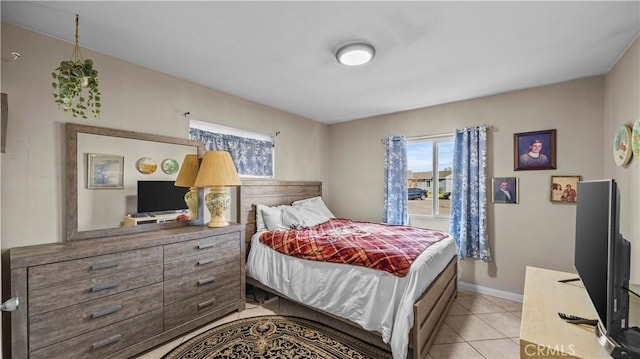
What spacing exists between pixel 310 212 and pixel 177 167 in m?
1.75

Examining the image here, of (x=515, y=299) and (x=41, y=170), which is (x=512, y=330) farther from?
(x=41, y=170)

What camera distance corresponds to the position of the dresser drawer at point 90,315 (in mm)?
1593

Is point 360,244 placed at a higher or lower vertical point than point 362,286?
higher

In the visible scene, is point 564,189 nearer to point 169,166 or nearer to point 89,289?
point 169,166

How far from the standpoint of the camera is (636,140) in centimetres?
187

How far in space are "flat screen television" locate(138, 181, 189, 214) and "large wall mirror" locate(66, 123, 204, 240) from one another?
1.9 inches

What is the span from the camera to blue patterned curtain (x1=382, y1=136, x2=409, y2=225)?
3811 mm

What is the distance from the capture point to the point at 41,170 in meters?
1.90

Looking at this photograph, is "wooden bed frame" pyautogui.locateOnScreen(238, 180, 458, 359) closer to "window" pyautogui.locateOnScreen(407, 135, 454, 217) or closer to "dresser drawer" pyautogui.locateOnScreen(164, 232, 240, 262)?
"dresser drawer" pyautogui.locateOnScreen(164, 232, 240, 262)

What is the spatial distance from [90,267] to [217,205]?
106cm

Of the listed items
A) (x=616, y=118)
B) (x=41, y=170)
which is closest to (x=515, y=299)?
(x=616, y=118)

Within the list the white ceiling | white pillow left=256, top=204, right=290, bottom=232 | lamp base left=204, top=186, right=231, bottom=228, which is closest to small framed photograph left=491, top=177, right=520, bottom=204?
the white ceiling

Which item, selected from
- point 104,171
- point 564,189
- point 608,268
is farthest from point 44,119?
point 564,189

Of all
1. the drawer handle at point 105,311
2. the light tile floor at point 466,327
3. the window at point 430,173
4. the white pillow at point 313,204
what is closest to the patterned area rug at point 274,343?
the light tile floor at point 466,327
